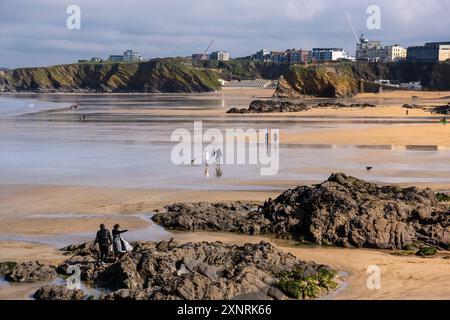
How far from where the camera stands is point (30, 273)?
1430 cm

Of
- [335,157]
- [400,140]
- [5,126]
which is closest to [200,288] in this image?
[335,157]

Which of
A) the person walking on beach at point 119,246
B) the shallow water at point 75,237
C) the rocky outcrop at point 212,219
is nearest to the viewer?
the person walking on beach at point 119,246

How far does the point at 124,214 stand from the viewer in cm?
2125

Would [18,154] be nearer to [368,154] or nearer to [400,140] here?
[368,154]

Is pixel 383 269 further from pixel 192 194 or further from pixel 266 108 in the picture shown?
pixel 266 108

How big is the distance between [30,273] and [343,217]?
7943 millimetres

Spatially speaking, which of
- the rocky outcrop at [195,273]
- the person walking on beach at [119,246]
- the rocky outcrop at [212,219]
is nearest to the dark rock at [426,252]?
the rocky outcrop at [195,273]

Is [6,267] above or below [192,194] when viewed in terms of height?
below

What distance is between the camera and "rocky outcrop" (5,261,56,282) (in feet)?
46.6

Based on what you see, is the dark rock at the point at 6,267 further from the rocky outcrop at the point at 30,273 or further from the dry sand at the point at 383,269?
the dry sand at the point at 383,269

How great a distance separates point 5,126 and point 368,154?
34.2 meters

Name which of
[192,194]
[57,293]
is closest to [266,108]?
[192,194]

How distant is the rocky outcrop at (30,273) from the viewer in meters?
14.2

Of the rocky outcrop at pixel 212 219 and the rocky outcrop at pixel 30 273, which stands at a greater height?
the rocky outcrop at pixel 212 219
